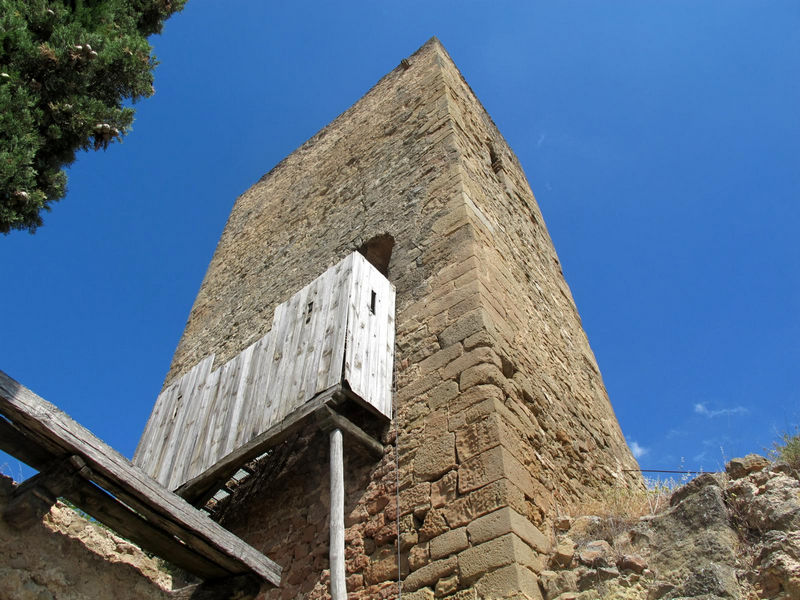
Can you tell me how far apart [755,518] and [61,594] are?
3992 millimetres

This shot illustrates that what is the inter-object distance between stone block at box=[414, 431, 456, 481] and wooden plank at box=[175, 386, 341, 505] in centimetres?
80

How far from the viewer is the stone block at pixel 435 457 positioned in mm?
4426

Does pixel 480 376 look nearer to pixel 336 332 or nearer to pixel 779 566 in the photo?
pixel 336 332

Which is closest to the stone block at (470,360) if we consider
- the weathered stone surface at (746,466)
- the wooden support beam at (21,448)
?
the weathered stone surface at (746,466)

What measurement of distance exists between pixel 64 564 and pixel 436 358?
112 inches

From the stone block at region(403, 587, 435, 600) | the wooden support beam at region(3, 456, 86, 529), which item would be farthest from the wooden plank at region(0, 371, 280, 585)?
the stone block at region(403, 587, 435, 600)

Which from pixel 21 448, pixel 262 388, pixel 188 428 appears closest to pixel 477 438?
pixel 262 388

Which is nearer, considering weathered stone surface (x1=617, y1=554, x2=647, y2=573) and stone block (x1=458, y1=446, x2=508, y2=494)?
weathered stone surface (x1=617, y1=554, x2=647, y2=573)

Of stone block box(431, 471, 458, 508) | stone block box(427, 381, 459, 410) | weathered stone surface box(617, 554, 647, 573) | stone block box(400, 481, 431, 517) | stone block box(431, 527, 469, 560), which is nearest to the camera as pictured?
weathered stone surface box(617, 554, 647, 573)

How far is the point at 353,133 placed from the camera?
957 centimetres

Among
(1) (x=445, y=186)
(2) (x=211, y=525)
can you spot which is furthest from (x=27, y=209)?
Answer: (1) (x=445, y=186)

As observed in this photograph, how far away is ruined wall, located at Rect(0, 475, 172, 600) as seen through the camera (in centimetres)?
337

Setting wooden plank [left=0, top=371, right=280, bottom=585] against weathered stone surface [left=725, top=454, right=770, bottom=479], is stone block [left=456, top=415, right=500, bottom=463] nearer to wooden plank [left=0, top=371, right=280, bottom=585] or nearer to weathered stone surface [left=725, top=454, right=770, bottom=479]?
wooden plank [left=0, top=371, right=280, bottom=585]

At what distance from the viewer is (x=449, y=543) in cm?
403
